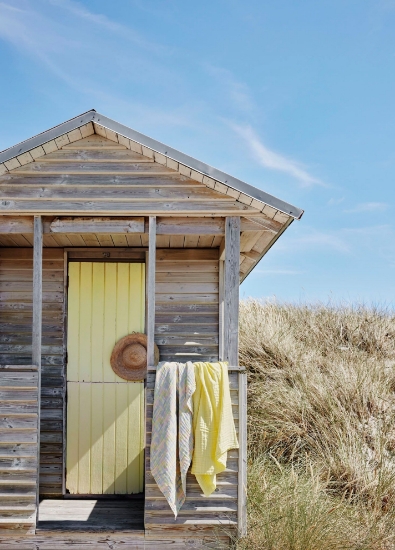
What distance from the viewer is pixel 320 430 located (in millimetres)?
7438

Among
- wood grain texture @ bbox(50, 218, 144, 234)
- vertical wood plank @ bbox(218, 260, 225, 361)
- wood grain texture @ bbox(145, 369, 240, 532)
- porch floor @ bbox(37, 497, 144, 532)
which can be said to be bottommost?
porch floor @ bbox(37, 497, 144, 532)

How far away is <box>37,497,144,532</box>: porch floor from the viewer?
16.4ft

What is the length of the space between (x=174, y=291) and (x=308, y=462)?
2.73 meters

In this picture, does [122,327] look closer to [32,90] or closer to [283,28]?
[32,90]

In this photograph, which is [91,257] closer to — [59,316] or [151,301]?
[59,316]

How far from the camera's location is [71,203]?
514 centimetres

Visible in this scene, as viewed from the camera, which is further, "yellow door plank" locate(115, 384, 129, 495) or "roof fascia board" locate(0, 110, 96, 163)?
"yellow door plank" locate(115, 384, 129, 495)

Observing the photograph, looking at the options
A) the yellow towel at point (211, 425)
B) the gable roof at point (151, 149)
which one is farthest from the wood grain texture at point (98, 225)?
the yellow towel at point (211, 425)

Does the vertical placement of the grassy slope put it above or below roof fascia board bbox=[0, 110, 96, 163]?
below

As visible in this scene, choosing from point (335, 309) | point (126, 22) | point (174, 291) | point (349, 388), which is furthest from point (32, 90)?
point (335, 309)

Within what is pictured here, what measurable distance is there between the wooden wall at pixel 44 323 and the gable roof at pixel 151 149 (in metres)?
1.44

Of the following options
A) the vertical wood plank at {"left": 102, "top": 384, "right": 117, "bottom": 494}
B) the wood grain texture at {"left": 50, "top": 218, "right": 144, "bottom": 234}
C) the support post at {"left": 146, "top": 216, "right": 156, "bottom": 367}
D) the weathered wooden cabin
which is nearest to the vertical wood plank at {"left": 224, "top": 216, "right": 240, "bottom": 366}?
the weathered wooden cabin

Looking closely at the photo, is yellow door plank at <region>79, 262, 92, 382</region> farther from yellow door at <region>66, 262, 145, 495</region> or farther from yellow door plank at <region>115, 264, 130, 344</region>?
yellow door plank at <region>115, 264, 130, 344</region>

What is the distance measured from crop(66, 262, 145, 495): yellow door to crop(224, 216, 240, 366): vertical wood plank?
1.53 m
